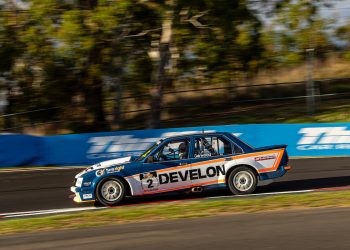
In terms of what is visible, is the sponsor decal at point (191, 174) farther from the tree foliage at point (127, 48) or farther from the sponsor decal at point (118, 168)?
the tree foliage at point (127, 48)

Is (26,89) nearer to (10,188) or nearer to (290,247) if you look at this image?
(10,188)

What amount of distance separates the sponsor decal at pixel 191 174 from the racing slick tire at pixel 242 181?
0.24 metres

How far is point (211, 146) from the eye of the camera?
11820mm

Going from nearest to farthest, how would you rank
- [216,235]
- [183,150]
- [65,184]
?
[216,235] < [183,150] < [65,184]

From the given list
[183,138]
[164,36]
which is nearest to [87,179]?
[183,138]

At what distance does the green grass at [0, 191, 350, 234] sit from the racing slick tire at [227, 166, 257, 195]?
29.8 inches

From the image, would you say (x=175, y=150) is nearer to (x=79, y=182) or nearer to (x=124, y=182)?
(x=124, y=182)

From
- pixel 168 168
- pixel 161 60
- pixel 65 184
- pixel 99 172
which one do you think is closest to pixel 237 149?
pixel 168 168

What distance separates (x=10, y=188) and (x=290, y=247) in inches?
406

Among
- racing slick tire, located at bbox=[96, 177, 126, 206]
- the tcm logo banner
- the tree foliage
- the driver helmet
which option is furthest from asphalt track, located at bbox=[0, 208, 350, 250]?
the tree foliage

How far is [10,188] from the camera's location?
49.8ft

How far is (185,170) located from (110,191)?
154 cm

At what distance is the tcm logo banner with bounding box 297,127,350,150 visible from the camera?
67.1 feet

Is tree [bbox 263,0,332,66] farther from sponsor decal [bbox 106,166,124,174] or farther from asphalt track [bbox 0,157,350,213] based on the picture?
sponsor decal [bbox 106,166,124,174]
